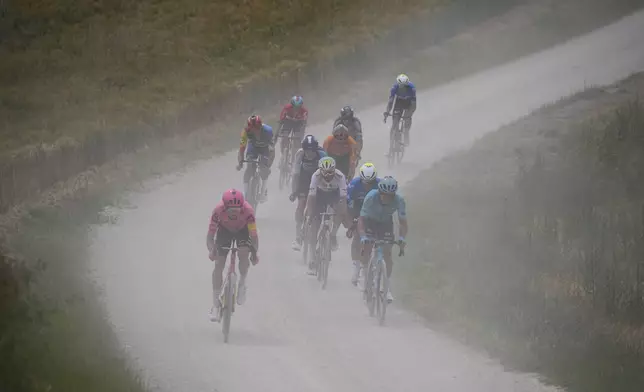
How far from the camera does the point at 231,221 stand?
15656mm

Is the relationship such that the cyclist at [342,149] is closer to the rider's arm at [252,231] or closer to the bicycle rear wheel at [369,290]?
the bicycle rear wheel at [369,290]

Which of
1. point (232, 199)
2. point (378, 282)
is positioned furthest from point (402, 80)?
point (232, 199)

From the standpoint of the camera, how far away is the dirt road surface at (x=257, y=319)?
46.9ft

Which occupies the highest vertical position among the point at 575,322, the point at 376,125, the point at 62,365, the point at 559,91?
the point at 559,91

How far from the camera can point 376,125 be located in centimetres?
3114

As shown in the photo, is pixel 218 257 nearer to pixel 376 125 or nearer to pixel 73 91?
pixel 376 125

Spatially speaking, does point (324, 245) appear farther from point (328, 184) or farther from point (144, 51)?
point (144, 51)

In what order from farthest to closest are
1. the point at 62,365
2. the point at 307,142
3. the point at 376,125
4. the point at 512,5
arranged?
the point at 512,5 < the point at 376,125 < the point at 307,142 < the point at 62,365

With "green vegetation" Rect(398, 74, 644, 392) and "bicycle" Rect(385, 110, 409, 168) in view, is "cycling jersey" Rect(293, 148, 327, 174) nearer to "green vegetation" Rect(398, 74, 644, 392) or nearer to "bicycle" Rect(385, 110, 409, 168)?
"green vegetation" Rect(398, 74, 644, 392)

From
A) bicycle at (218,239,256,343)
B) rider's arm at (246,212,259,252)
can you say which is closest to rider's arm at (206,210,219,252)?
bicycle at (218,239,256,343)

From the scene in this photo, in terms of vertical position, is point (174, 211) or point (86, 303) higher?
point (174, 211)

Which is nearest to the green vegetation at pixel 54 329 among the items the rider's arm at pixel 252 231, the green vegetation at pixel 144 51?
the rider's arm at pixel 252 231

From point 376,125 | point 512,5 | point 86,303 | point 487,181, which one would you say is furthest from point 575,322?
point 512,5

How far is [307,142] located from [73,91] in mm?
20104
